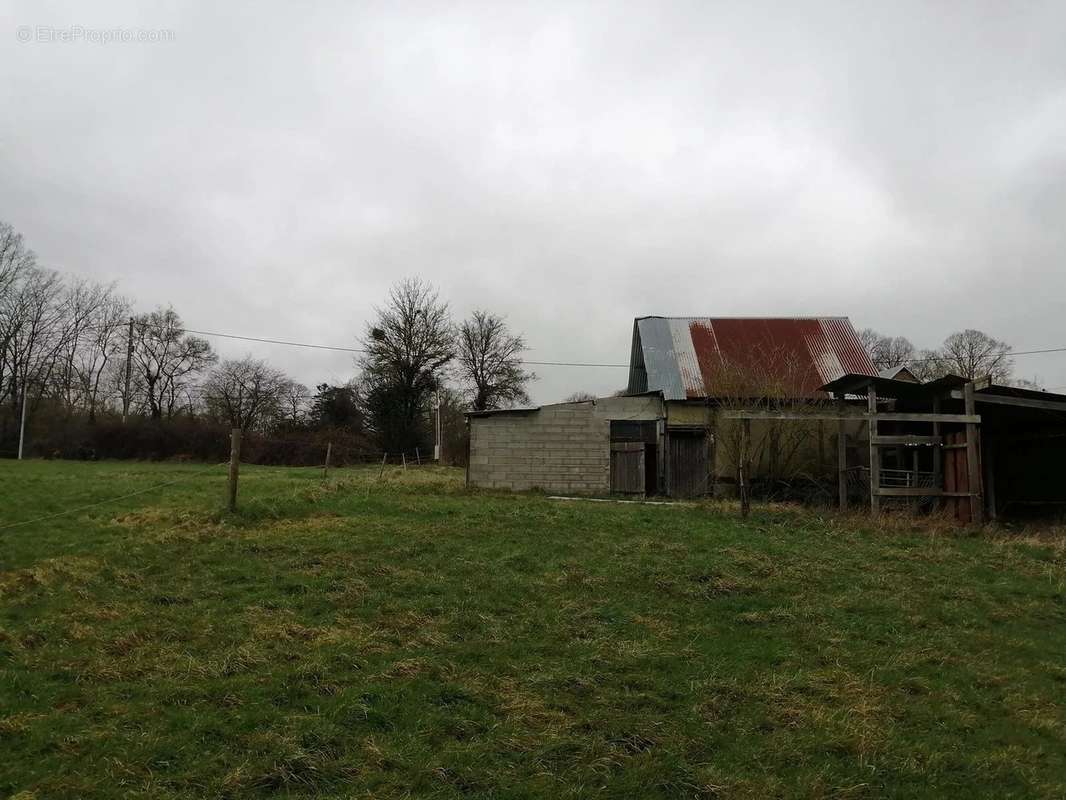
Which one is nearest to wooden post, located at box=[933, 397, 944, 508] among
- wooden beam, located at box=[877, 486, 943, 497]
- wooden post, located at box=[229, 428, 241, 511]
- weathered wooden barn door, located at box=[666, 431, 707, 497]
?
wooden beam, located at box=[877, 486, 943, 497]

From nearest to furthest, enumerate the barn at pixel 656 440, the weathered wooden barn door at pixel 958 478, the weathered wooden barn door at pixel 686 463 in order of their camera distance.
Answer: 1. the weathered wooden barn door at pixel 958 478
2. the barn at pixel 656 440
3. the weathered wooden barn door at pixel 686 463

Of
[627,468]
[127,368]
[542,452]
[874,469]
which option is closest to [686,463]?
[627,468]

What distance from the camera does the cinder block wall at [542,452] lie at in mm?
21719

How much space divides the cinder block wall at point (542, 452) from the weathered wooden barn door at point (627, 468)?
271 millimetres

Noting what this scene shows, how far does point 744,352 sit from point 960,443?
36.1 ft

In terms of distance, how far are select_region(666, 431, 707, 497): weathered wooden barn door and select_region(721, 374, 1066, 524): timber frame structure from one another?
458 centimetres

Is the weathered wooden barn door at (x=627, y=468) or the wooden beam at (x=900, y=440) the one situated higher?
the wooden beam at (x=900, y=440)

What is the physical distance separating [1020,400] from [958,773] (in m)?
12.0

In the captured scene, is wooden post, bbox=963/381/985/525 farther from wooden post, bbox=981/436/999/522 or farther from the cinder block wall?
the cinder block wall

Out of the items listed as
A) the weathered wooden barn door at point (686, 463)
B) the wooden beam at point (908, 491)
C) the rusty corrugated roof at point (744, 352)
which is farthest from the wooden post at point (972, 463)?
the weathered wooden barn door at point (686, 463)

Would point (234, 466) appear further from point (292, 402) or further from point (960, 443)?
point (292, 402)

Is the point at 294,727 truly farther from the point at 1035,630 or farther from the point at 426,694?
the point at 1035,630

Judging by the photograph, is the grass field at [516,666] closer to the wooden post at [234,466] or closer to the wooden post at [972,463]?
the wooden post at [234,466]

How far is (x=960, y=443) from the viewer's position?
48.7 ft
